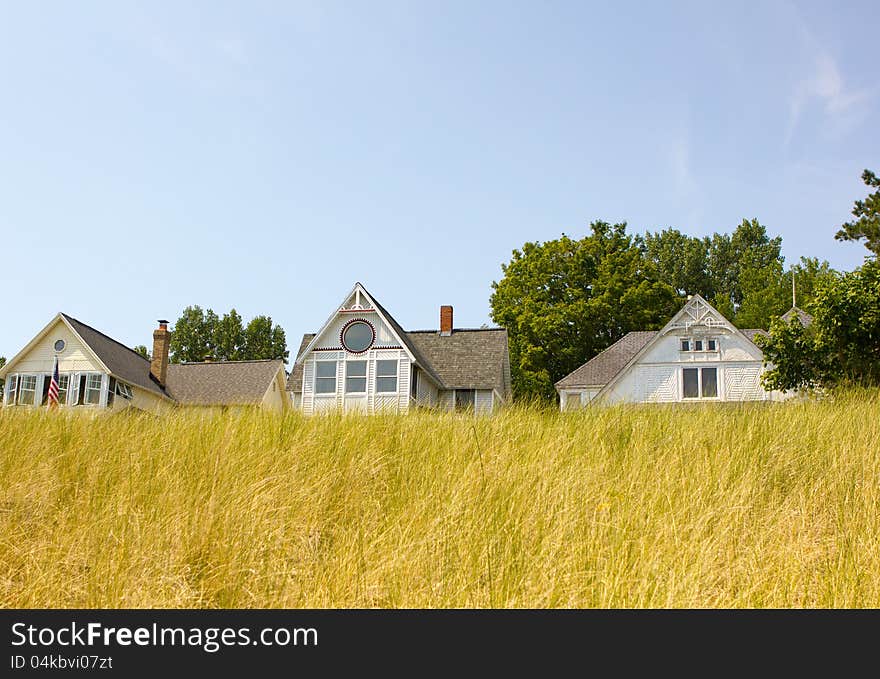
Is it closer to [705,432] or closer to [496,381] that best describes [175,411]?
[705,432]

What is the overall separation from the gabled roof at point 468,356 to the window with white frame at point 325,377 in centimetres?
563

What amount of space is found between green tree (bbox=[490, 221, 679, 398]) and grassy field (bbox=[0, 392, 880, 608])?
133ft

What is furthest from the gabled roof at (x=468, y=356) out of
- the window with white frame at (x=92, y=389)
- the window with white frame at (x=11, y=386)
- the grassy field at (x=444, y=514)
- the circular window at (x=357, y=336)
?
the grassy field at (x=444, y=514)

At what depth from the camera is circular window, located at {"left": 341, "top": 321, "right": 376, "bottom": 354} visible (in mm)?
33938

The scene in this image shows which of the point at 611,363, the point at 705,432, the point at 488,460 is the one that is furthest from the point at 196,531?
the point at 611,363

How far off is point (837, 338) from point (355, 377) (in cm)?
2201

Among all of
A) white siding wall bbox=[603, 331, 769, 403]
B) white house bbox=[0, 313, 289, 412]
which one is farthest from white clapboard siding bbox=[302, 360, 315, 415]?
white siding wall bbox=[603, 331, 769, 403]

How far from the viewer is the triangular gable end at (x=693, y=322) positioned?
3392 centimetres

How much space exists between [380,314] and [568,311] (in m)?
19.1

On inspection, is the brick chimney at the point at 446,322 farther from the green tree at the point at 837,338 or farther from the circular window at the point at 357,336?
the green tree at the point at 837,338

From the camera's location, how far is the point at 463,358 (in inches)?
1489

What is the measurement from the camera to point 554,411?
→ 869 cm

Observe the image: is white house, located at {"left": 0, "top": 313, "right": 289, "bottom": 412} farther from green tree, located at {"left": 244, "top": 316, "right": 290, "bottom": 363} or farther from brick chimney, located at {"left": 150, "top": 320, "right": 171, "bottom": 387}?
green tree, located at {"left": 244, "top": 316, "right": 290, "bottom": 363}

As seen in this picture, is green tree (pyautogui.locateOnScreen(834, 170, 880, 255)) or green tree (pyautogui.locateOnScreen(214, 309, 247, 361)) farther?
green tree (pyautogui.locateOnScreen(214, 309, 247, 361))
